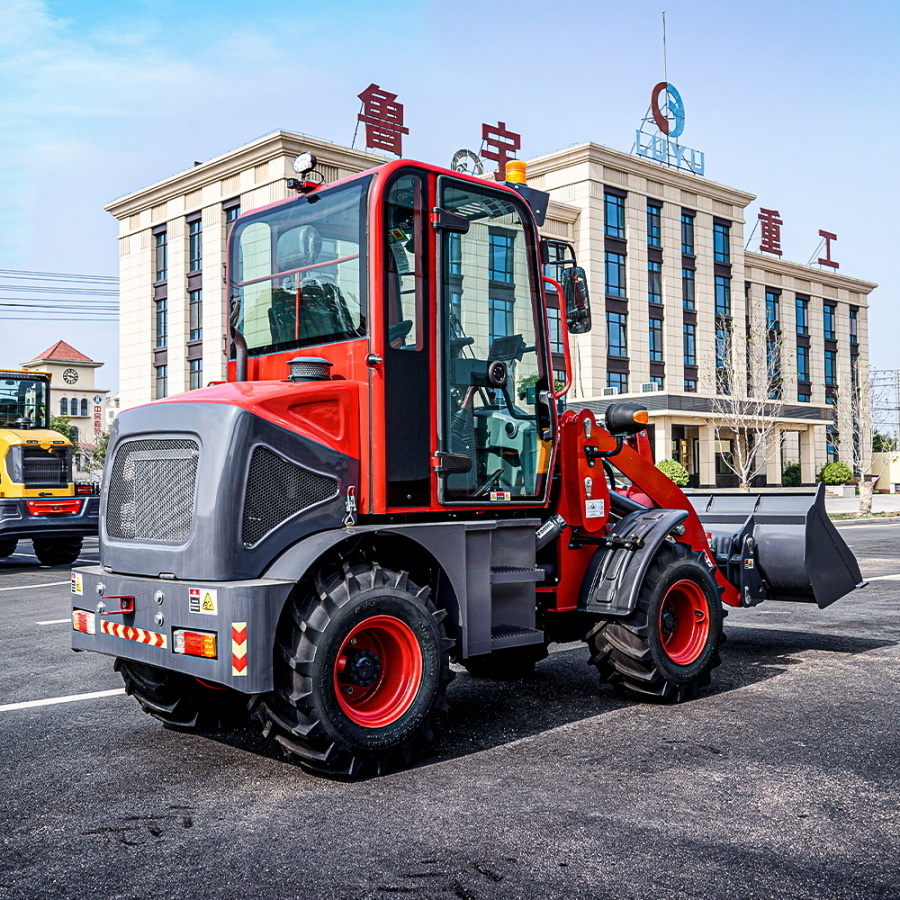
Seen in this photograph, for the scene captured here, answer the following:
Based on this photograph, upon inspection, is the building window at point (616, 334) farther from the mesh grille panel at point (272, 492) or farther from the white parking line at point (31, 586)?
the mesh grille panel at point (272, 492)

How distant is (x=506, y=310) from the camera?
20.7 ft

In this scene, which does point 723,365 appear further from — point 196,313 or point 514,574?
point 514,574

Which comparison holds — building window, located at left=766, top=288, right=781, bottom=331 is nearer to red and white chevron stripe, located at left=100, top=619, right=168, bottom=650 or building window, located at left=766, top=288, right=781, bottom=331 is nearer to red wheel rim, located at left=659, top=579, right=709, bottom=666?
red wheel rim, located at left=659, top=579, right=709, bottom=666

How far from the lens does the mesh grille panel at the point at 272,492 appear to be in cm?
509

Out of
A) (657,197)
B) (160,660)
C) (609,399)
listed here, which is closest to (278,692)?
(160,660)

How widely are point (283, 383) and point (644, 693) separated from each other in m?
3.17

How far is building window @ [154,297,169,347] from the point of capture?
175 feet

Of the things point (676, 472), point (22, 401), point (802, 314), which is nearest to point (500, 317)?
point (22, 401)

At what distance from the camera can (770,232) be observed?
68250 millimetres

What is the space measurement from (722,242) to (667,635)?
191 ft

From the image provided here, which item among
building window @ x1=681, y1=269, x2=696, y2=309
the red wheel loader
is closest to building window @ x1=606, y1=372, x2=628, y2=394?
building window @ x1=681, y1=269, x2=696, y2=309

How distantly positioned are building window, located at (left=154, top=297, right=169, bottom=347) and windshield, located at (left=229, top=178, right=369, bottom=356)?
160ft

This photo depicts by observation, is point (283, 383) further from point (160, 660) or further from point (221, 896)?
point (221, 896)

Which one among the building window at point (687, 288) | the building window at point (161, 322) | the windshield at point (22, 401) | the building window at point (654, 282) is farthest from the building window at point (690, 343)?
the windshield at point (22, 401)
